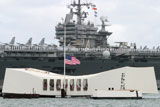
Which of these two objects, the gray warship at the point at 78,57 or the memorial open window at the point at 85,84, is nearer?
the memorial open window at the point at 85,84

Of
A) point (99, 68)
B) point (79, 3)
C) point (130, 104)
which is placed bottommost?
point (130, 104)

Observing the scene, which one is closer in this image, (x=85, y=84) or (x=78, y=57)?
(x=85, y=84)

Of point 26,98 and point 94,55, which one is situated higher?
point 94,55

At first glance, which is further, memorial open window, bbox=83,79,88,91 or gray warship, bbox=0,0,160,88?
gray warship, bbox=0,0,160,88

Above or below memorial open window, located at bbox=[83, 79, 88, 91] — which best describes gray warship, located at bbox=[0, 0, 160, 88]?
above

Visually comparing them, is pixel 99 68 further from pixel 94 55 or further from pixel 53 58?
pixel 53 58

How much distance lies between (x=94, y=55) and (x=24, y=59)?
9.22 m

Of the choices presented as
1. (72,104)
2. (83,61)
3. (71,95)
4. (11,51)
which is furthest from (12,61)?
(72,104)

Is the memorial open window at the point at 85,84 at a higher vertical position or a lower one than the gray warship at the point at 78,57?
lower

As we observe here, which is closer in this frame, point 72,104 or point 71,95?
point 72,104

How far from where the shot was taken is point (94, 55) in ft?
235

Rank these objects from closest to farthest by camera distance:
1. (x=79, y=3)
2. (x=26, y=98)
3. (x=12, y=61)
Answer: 1. (x=26, y=98)
2. (x=12, y=61)
3. (x=79, y=3)

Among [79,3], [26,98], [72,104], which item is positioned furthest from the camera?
[79,3]

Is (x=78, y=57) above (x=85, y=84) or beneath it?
above
